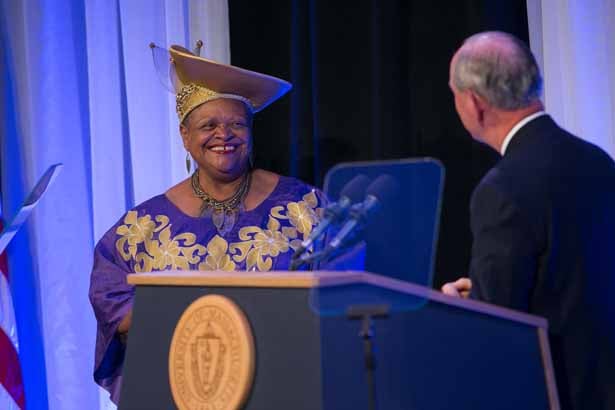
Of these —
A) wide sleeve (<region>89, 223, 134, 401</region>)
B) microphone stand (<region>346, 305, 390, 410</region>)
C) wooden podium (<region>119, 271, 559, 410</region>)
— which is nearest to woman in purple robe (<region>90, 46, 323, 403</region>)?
wide sleeve (<region>89, 223, 134, 401</region>)

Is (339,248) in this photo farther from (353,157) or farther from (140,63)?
(140,63)

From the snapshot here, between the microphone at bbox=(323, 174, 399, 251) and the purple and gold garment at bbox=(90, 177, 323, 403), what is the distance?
138 cm

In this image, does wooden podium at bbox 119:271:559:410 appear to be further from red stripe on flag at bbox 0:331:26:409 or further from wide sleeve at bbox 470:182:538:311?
red stripe on flag at bbox 0:331:26:409

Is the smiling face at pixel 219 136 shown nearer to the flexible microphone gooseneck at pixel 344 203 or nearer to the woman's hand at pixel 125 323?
the woman's hand at pixel 125 323

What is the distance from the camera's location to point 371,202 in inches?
71.7

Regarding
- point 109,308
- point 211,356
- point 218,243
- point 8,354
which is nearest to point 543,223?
point 211,356

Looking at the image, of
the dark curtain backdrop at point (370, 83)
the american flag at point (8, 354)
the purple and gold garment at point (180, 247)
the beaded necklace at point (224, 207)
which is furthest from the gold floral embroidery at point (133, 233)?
the american flag at point (8, 354)

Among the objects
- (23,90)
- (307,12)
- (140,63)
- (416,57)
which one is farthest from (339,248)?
(23,90)

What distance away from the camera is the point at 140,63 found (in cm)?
420

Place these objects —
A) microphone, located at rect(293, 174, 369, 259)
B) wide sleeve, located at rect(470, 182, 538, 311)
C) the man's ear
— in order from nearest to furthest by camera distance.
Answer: microphone, located at rect(293, 174, 369, 259), wide sleeve, located at rect(470, 182, 538, 311), the man's ear

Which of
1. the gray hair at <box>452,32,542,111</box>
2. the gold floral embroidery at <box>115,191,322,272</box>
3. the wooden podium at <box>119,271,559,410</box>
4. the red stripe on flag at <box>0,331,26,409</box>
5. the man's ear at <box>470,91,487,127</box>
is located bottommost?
the red stripe on flag at <box>0,331,26,409</box>

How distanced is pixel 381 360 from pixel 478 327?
0.24m

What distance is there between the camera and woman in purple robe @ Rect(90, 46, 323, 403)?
127 inches

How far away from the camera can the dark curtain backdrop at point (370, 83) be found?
11.4ft
